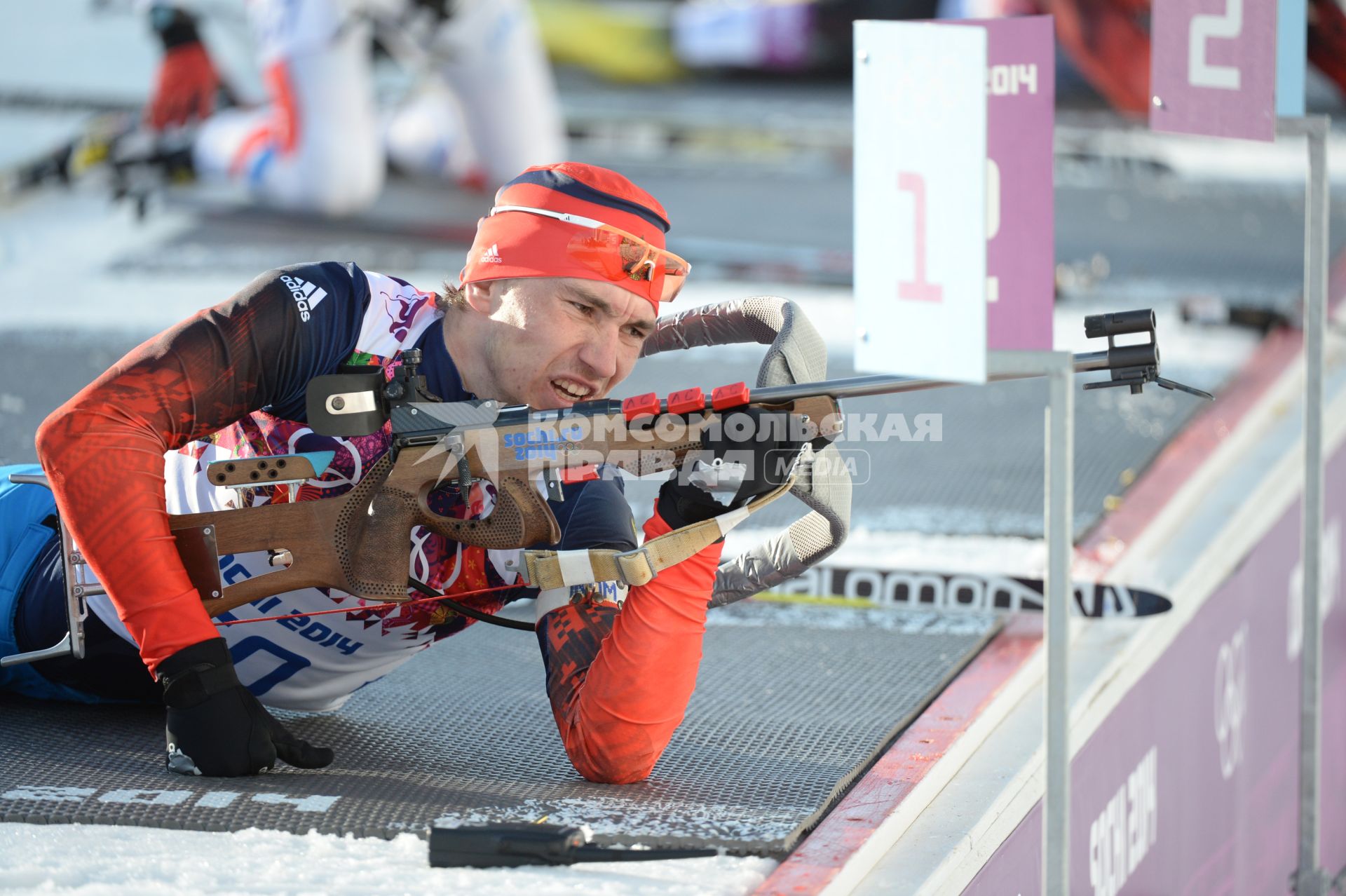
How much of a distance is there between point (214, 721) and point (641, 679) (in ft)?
1.37

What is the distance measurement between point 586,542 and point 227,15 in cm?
457

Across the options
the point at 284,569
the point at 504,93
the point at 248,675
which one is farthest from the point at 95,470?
the point at 504,93

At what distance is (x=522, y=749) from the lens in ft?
5.78

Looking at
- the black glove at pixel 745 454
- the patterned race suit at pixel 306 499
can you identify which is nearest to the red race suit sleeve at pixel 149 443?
the patterned race suit at pixel 306 499

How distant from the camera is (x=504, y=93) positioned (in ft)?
14.9

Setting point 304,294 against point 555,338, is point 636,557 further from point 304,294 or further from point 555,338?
point 304,294

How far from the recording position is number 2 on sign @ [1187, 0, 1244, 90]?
1764 mm

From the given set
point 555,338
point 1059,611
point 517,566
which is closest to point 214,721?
point 517,566

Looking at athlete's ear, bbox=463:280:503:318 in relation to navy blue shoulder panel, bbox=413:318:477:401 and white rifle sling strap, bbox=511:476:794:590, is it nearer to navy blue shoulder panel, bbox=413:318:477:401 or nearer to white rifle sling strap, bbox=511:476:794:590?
navy blue shoulder panel, bbox=413:318:477:401

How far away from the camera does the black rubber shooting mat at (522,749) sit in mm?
1502

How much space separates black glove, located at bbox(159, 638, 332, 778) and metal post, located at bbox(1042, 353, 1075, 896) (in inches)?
30.3

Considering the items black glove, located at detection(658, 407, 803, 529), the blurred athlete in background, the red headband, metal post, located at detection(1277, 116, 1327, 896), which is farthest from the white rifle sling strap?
the blurred athlete in background

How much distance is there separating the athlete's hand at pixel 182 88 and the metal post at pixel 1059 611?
420cm

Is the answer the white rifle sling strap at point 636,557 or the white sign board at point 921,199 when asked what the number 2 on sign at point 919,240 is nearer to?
the white sign board at point 921,199
